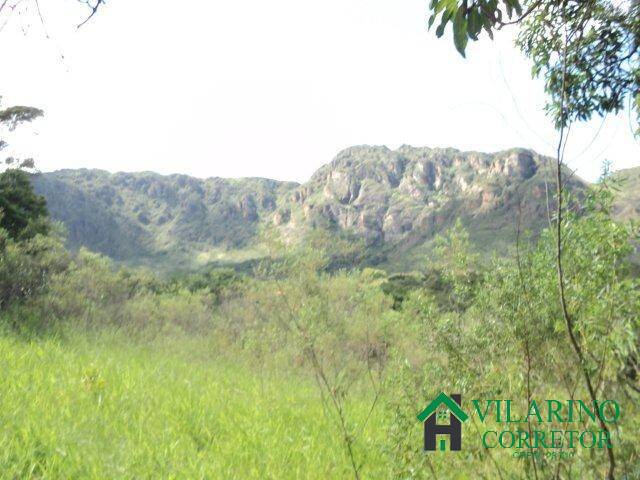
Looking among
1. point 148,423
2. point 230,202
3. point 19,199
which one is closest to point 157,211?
point 230,202

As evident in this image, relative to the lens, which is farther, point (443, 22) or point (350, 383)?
point (350, 383)

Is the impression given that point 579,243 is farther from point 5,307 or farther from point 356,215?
point 356,215

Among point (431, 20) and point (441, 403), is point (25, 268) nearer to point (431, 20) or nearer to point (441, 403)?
point (441, 403)

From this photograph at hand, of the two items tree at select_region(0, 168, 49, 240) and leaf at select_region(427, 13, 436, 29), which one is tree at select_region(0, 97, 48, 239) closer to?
tree at select_region(0, 168, 49, 240)

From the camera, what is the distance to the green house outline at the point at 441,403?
2693 mm

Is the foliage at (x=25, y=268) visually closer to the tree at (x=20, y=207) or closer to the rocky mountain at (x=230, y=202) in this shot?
the tree at (x=20, y=207)

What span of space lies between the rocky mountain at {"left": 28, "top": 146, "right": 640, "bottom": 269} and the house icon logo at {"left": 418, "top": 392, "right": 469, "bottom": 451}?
86682 millimetres

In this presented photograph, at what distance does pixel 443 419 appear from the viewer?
109 inches

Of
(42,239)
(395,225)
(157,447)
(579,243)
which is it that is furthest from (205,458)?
(395,225)

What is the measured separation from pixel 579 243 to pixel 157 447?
3.37 meters

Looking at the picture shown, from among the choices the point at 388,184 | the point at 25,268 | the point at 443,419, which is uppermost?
the point at 388,184

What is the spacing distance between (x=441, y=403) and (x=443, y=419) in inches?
4.1

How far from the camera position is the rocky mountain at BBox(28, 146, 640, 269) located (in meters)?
124

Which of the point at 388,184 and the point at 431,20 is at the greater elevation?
the point at 388,184
